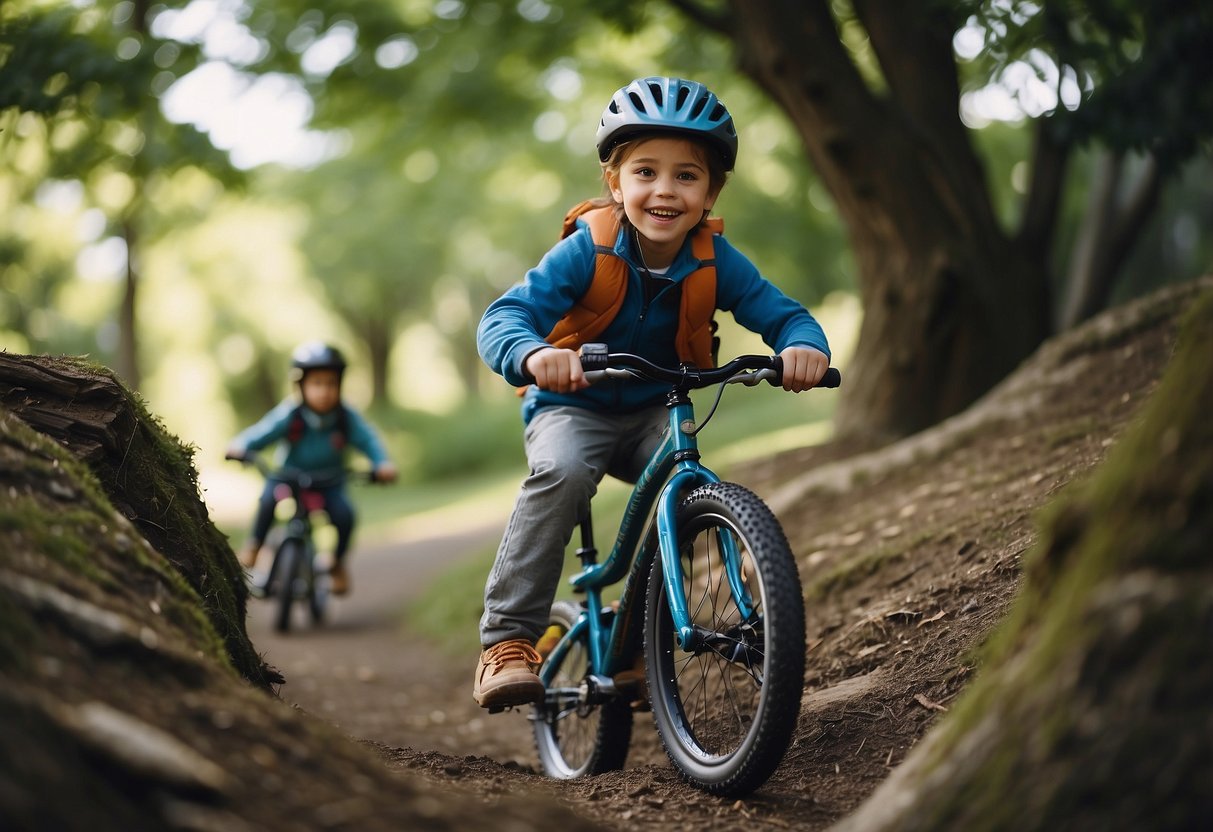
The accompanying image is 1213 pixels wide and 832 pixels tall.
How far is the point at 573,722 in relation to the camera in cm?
502

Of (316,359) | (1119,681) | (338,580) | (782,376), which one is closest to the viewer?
(1119,681)

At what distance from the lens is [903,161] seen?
28.1 ft

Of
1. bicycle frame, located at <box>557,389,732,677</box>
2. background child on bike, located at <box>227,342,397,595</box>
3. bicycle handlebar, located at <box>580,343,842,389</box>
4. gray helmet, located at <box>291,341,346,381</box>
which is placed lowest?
bicycle frame, located at <box>557,389,732,677</box>

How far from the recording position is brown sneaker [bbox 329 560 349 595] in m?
10.2

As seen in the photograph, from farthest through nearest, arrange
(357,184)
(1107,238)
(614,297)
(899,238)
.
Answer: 1. (357,184)
2. (1107,238)
3. (899,238)
4. (614,297)

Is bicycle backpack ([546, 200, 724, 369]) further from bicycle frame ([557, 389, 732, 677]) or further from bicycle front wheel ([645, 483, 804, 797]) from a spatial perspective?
bicycle front wheel ([645, 483, 804, 797])

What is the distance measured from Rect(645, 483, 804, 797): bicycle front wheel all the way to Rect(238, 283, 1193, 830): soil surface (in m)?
0.11

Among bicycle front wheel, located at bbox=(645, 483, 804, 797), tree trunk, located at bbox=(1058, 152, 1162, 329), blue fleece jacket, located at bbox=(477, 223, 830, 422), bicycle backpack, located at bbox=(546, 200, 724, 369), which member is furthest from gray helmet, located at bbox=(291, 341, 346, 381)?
tree trunk, located at bbox=(1058, 152, 1162, 329)

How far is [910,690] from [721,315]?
78.4 ft

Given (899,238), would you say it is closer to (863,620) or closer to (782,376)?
(863,620)

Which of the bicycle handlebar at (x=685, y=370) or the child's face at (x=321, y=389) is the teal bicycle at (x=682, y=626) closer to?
the bicycle handlebar at (x=685, y=370)

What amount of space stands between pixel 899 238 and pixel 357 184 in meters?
21.2

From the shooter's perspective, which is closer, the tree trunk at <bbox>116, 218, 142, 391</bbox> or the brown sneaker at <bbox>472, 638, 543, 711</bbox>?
the brown sneaker at <bbox>472, 638, 543, 711</bbox>

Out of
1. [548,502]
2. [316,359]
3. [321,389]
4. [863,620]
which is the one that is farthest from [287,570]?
[548,502]
